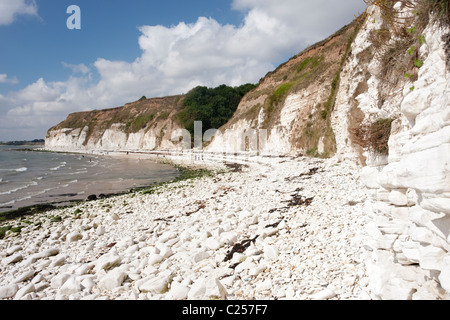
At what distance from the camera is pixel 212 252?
6.03 metres

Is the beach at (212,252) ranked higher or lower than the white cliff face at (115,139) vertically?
lower

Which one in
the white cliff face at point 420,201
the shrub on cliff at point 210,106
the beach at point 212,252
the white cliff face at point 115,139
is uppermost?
the shrub on cliff at point 210,106

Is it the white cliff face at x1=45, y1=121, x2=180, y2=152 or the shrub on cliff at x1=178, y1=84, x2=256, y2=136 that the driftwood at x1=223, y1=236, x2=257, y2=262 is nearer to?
the shrub on cliff at x1=178, y1=84, x2=256, y2=136

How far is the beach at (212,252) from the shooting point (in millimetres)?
4324

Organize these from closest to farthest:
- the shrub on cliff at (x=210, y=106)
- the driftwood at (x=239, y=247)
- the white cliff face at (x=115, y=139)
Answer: the driftwood at (x=239, y=247) → the shrub on cliff at (x=210, y=106) → the white cliff face at (x=115, y=139)

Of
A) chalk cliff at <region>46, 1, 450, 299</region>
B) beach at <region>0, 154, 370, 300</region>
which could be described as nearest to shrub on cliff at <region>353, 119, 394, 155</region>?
chalk cliff at <region>46, 1, 450, 299</region>

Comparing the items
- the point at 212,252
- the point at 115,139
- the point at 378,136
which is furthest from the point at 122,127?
the point at 378,136

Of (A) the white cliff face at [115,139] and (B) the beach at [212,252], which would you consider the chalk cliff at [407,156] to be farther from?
(A) the white cliff face at [115,139]

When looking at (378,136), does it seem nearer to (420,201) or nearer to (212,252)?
(420,201)

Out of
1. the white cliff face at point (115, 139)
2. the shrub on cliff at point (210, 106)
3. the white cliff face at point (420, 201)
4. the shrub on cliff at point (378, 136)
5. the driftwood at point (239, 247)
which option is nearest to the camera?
the white cliff face at point (420, 201)

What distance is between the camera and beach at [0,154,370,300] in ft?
14.2

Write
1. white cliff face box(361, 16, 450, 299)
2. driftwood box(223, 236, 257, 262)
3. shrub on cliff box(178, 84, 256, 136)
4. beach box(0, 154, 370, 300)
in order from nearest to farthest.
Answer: white cliff face box(361, 16, 450, 299), beach box(0, 154, 370, 300), driftwood box(223, 236, 257, 262), shrub on cliff box(178, 84, 256, 136)

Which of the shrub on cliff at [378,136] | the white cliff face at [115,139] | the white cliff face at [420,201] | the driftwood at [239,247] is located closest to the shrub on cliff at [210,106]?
the white cliff face at [115,139]

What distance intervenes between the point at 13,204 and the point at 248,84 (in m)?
68.7
